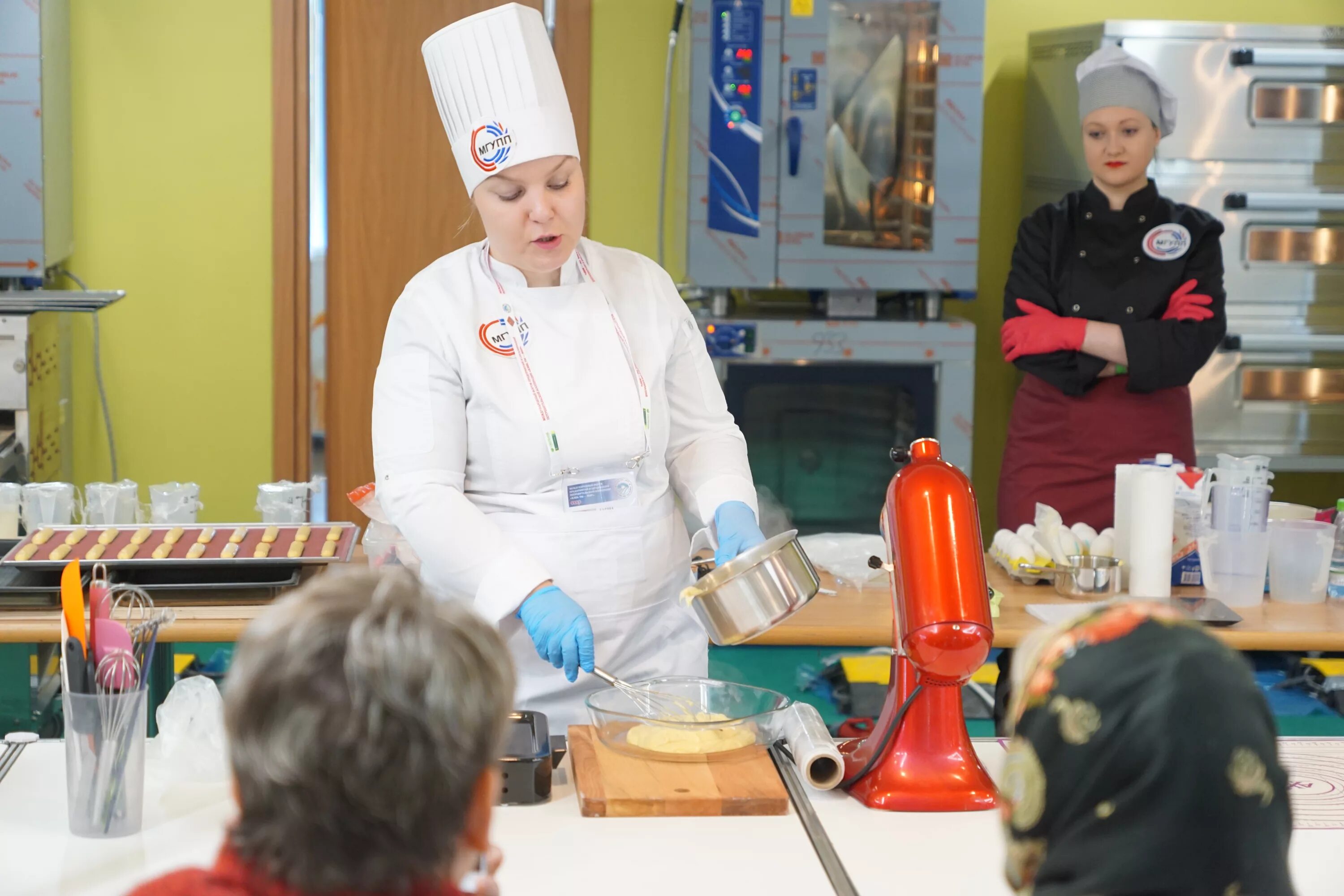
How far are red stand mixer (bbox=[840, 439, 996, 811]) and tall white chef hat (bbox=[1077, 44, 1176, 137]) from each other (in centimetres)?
193

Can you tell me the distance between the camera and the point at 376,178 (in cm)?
449

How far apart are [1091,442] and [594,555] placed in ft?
5.93

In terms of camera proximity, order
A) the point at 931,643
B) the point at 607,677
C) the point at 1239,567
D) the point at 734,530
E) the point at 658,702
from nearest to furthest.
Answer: the point at 931,643
the point at 607,677
the point at 658,702
the point at 734,530
the point at 1239,567

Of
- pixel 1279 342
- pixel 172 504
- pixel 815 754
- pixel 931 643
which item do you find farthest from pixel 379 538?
pixel 1279 342

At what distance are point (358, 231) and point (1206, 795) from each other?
13.4ft

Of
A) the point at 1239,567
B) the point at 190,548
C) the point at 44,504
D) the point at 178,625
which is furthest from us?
the point at 44,504

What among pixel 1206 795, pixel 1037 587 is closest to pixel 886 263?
pixel 1037 587

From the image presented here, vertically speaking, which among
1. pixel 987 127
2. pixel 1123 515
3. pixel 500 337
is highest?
pixel 987 127

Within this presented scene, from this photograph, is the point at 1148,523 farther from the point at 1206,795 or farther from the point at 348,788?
the point at 348,788

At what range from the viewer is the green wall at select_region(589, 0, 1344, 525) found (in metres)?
4.48

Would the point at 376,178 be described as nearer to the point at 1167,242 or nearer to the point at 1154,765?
the point at 1167,242

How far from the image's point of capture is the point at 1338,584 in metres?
2.48

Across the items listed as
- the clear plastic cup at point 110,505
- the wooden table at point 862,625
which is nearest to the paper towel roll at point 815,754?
the wooden table at point 862,625

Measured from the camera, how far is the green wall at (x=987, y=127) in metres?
4.48
